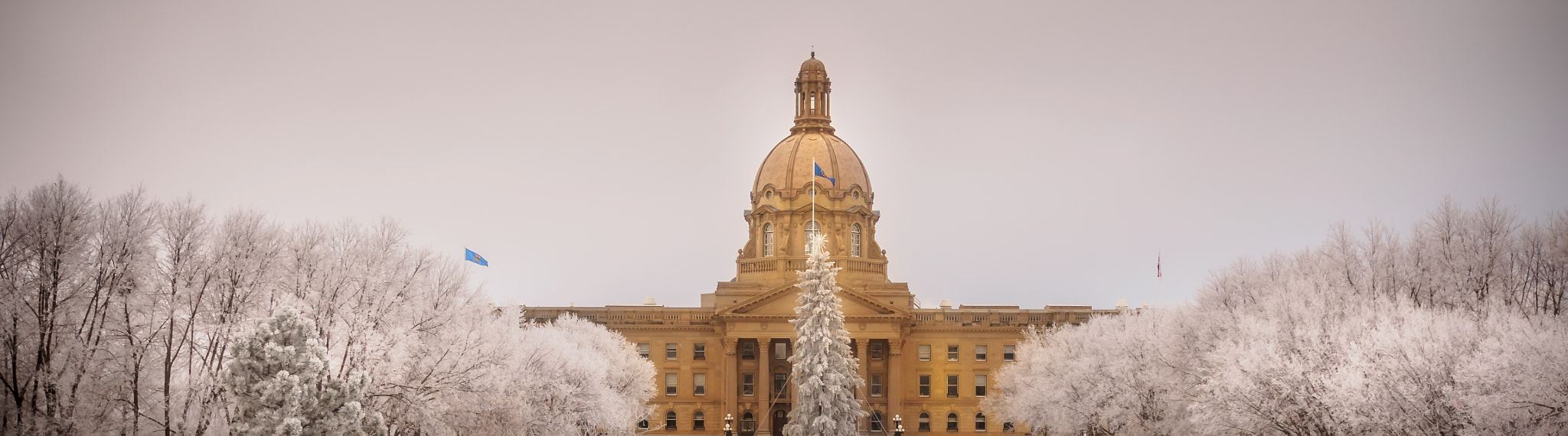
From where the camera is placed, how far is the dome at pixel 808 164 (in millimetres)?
106188

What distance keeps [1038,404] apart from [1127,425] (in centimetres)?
1027

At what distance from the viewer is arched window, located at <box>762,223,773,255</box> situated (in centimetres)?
10669

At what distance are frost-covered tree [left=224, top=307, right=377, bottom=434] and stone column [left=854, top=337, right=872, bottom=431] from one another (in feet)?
186

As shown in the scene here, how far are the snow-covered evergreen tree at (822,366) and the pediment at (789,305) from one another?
83.4 ft

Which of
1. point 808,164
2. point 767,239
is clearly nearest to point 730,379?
point 767,239

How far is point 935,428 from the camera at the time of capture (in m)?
101

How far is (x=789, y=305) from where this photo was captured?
320ft

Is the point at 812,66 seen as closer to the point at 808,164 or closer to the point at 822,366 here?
the point at 808,164

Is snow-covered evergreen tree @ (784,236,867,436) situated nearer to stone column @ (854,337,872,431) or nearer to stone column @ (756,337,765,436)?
stone column @ (756,337,765,436)

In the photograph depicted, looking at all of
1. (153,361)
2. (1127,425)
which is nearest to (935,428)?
(1127,425)

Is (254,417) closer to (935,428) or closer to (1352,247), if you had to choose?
(1352,247)

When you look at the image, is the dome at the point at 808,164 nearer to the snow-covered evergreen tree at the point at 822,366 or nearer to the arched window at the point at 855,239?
the arched window at the point at 855,239

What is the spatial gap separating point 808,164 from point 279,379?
6686cm

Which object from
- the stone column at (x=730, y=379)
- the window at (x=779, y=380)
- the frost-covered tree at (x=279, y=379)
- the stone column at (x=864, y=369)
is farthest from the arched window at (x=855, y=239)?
the frost-covered tree at (x=279, y=379)
